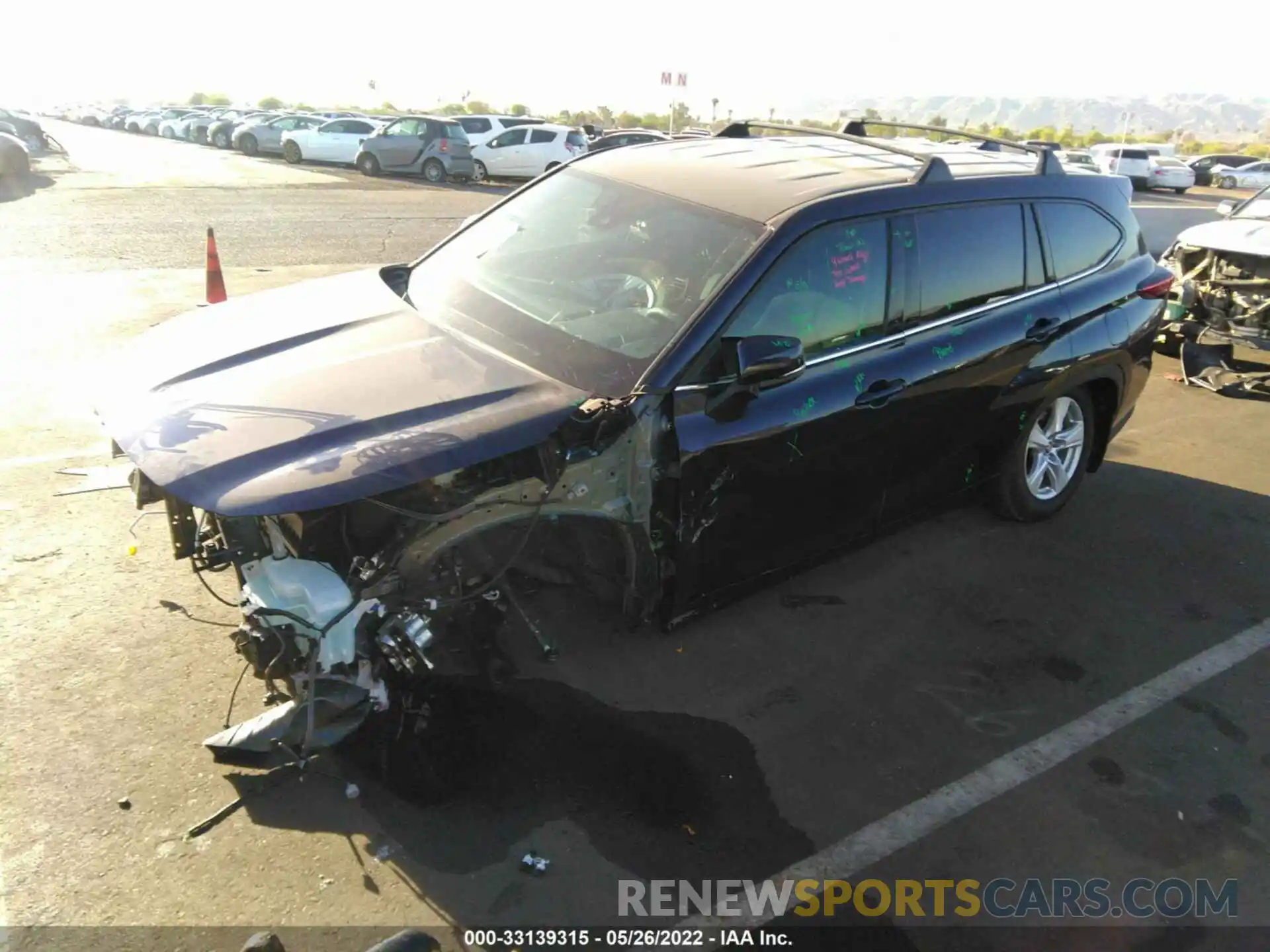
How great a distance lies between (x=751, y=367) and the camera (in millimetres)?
3146

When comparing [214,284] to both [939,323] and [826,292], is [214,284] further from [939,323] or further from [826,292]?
[939,323]

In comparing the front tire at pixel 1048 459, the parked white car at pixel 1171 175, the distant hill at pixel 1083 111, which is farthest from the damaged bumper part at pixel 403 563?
the distant hill at pixel 1083 111

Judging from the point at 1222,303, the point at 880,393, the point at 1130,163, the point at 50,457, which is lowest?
the point at 1130,163

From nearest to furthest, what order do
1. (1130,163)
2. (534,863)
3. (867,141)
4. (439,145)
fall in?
(534,863) → (867,141) → (439,145) → (1130,163)

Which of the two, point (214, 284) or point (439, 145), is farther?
point (439, 145)

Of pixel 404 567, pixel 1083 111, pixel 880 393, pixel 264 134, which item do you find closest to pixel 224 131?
pixel 264 134

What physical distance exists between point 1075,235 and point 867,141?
3.97 feet

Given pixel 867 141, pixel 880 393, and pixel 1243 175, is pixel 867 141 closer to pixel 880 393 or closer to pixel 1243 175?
pixel 880 393

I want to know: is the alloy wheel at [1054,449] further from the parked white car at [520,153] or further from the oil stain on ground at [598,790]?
the parked white car at [520,153]

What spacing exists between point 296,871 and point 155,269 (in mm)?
9485

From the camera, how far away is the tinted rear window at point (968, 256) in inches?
156

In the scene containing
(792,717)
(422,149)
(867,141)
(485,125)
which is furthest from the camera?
(485,125)

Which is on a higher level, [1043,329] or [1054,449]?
[1043,329]

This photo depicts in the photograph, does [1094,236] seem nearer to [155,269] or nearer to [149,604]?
[149,604]
